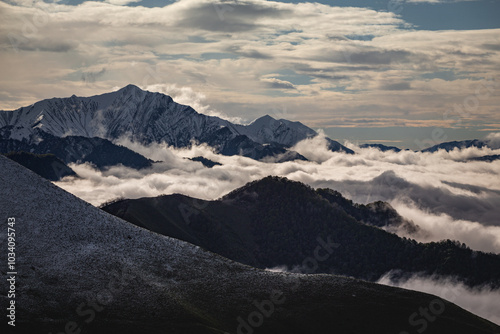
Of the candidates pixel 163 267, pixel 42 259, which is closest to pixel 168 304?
pixel 163 267

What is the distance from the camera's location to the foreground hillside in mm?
134875

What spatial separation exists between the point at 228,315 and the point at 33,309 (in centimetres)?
5746

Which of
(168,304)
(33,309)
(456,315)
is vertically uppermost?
(33,309)

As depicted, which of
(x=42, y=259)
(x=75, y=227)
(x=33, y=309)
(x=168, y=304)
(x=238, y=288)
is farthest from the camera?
(x=75, y=227)

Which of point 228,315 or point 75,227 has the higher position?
point 75,227

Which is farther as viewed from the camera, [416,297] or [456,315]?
[416,297]

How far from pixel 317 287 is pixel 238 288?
95.5ft

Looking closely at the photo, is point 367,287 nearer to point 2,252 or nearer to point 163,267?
point 163,267

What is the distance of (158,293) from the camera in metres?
158

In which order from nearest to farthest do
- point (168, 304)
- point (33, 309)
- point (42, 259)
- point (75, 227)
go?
point (33, 309)
point (168, 304)
point (42, 259)
point (75, 227)

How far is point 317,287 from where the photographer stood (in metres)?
179

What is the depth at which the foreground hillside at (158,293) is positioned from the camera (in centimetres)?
13488

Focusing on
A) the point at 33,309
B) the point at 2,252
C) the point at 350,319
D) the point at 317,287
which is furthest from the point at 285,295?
the point at 2,252

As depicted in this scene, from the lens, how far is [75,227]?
191 metres
